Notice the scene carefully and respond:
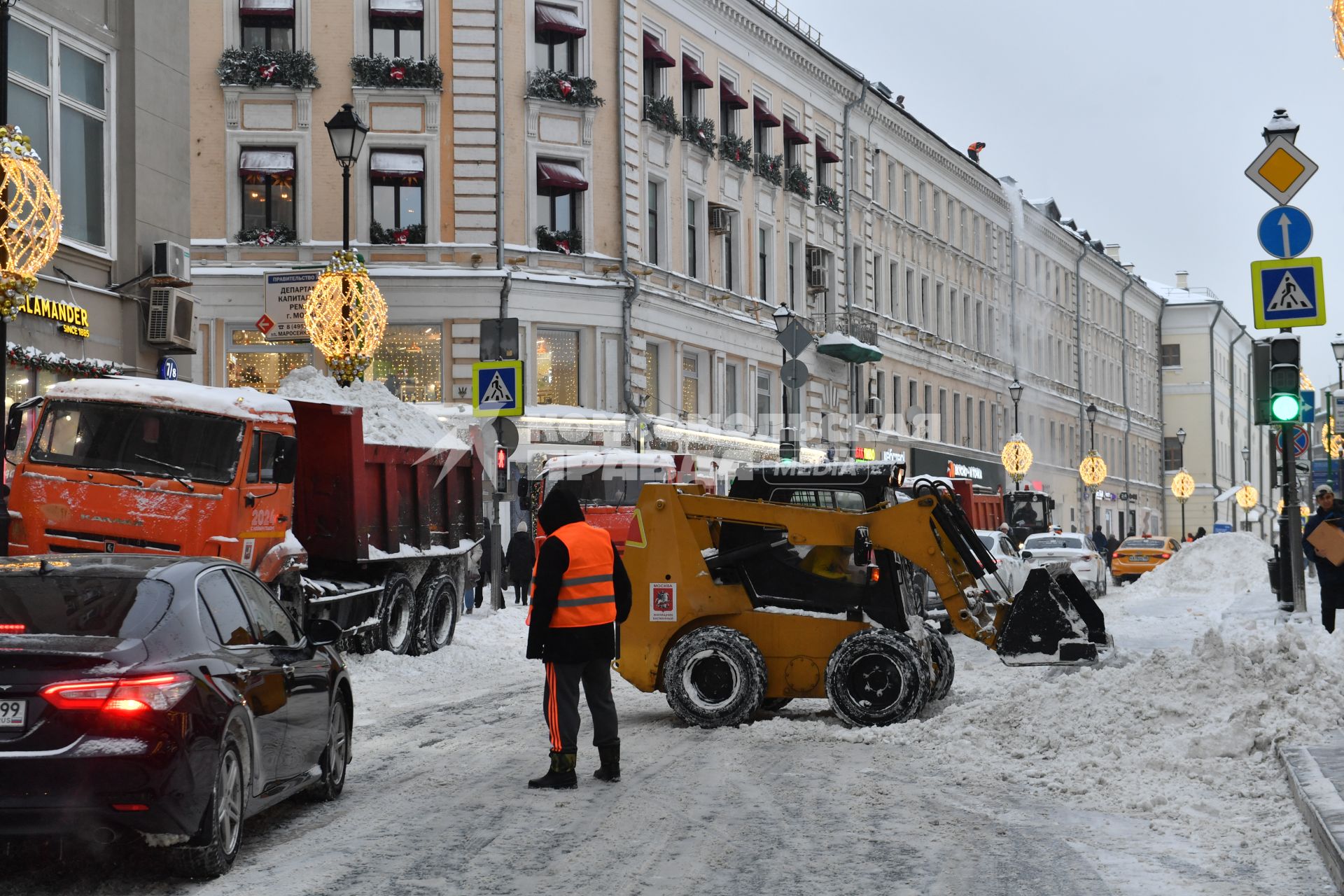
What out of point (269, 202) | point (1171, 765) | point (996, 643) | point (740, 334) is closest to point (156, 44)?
point (269, 202)

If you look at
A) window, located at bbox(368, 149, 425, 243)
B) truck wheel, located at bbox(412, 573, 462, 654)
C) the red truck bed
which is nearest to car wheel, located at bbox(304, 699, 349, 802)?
the red truck bed

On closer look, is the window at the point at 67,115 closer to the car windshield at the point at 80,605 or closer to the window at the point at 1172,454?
the car windshield at the point at 80,605

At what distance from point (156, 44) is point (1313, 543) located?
1629cm

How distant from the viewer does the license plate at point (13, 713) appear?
6.80 meters

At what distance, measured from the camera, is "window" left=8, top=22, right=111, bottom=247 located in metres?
21.1

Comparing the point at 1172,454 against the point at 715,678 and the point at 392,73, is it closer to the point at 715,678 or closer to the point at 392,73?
the point at 392,73

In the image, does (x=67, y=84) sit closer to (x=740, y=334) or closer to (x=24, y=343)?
(x=24, y=343)

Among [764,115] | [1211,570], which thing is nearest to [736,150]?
[764,115]

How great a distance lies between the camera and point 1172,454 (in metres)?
104

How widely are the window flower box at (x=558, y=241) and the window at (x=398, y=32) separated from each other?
4.60m

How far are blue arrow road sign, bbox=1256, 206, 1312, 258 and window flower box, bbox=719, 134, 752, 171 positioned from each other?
2904 cm

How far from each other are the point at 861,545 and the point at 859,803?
3.69 meters

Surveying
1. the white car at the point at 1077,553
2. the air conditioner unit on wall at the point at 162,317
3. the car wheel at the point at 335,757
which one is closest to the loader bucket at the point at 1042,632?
the car wheel at the point at 335,757

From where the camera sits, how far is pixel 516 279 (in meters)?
37.8
